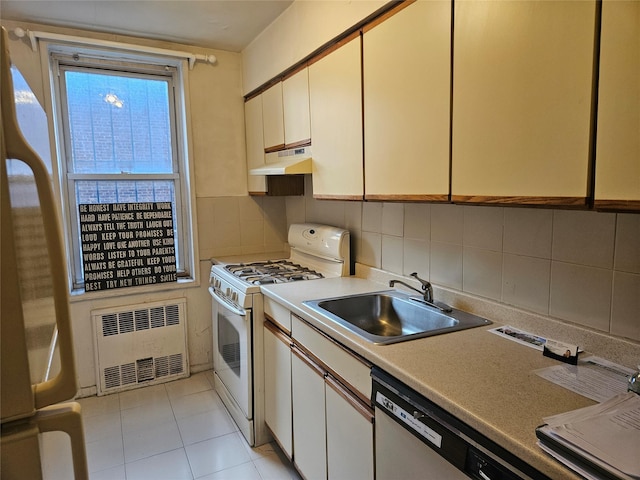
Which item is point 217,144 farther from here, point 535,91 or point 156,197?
point 535,91

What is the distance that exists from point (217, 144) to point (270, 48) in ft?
2.75

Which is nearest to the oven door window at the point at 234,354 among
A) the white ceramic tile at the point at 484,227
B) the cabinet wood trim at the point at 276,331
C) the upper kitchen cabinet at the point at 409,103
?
the cabinet wood trim at the point at 276,331

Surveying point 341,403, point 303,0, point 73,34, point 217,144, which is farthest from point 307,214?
point 73,34

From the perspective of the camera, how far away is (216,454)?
88.9 inches

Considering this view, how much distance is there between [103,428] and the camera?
2500 millimetres

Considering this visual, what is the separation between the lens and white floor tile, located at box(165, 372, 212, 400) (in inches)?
115

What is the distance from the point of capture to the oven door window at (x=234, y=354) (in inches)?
90.4

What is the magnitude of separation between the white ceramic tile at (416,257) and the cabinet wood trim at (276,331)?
0.67 meters

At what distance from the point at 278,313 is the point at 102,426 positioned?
1416mm

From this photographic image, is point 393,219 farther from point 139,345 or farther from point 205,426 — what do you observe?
point 139,345

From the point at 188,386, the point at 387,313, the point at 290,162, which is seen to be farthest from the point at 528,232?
the point at 188,386

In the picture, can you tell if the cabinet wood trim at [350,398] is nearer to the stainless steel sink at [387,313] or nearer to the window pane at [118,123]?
the stainless steel sink at [387,313]

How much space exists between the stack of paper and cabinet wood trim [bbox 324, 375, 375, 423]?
0.62m

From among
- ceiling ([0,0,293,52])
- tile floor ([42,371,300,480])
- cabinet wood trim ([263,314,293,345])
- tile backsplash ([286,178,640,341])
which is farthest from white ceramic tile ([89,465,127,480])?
ceiling ([0,0,293,52])
